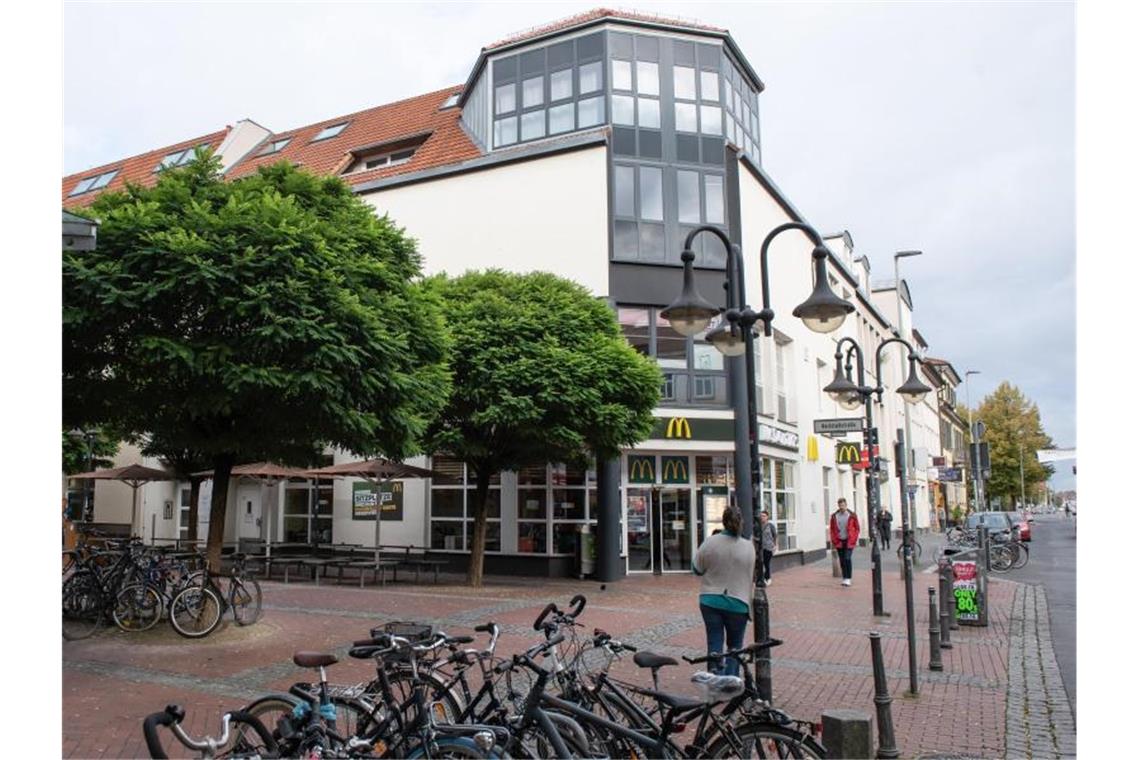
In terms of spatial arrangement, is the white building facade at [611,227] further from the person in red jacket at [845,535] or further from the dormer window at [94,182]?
Result: the dormer window at [94,182]

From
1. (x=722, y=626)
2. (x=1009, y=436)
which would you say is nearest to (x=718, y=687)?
(x=722, y=626)

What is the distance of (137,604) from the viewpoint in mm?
11664

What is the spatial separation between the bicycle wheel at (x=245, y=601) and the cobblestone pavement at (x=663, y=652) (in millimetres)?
167

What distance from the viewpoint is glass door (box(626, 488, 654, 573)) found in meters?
22.4

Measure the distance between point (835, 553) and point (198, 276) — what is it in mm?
16875

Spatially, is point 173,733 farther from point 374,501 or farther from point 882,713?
point 374,501

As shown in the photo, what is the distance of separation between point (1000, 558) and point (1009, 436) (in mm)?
58683

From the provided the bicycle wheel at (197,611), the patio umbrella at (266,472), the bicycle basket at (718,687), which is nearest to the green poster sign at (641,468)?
the patio umbrella at (266,472)

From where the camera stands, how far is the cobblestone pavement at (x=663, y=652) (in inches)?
281

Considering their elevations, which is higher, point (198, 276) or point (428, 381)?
point (198, 276)

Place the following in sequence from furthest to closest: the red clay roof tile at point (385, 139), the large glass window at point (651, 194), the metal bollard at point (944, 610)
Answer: the red clay roof tile at point (385, 139) < the large glass window at point (651, 194) < the metal bollard at point (944, 610)

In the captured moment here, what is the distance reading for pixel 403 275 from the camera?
12.0 m
